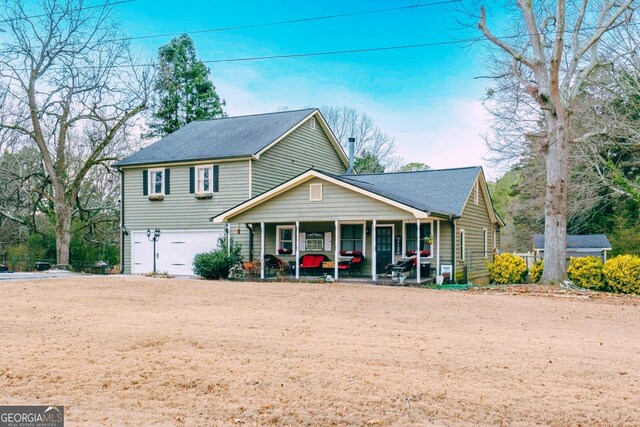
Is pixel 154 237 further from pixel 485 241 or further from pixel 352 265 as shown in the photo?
pixel 485 241

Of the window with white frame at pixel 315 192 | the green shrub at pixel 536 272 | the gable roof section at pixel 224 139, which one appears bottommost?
the green shrub at pixel 536 272

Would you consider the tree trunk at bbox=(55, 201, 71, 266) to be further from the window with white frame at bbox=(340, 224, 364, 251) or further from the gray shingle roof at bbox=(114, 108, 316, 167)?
the window with white frame at bbox=(340, 224, 364, 251)

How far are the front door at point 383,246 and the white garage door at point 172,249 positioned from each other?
21.9ft

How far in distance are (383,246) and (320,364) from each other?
14711mm

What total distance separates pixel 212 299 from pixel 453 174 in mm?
12681

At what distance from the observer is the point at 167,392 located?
20.5ft

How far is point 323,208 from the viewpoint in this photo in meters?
20.6

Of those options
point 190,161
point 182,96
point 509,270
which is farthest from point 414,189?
point 182,96

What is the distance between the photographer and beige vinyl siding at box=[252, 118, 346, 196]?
24.1 metres

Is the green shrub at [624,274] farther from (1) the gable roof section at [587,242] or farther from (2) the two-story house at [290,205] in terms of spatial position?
(1) the gable roof section at [587,242]

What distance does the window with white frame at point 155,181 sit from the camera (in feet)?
83.5

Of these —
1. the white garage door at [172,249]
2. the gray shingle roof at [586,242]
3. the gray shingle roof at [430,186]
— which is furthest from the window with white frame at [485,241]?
the white garage door at [172,249]

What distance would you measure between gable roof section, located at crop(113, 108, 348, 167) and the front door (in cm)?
586

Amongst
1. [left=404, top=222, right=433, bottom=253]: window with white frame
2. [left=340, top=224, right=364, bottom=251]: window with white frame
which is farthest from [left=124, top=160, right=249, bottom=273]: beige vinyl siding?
[left=404, top=222, right=433, bottom=253]: window with white frame
